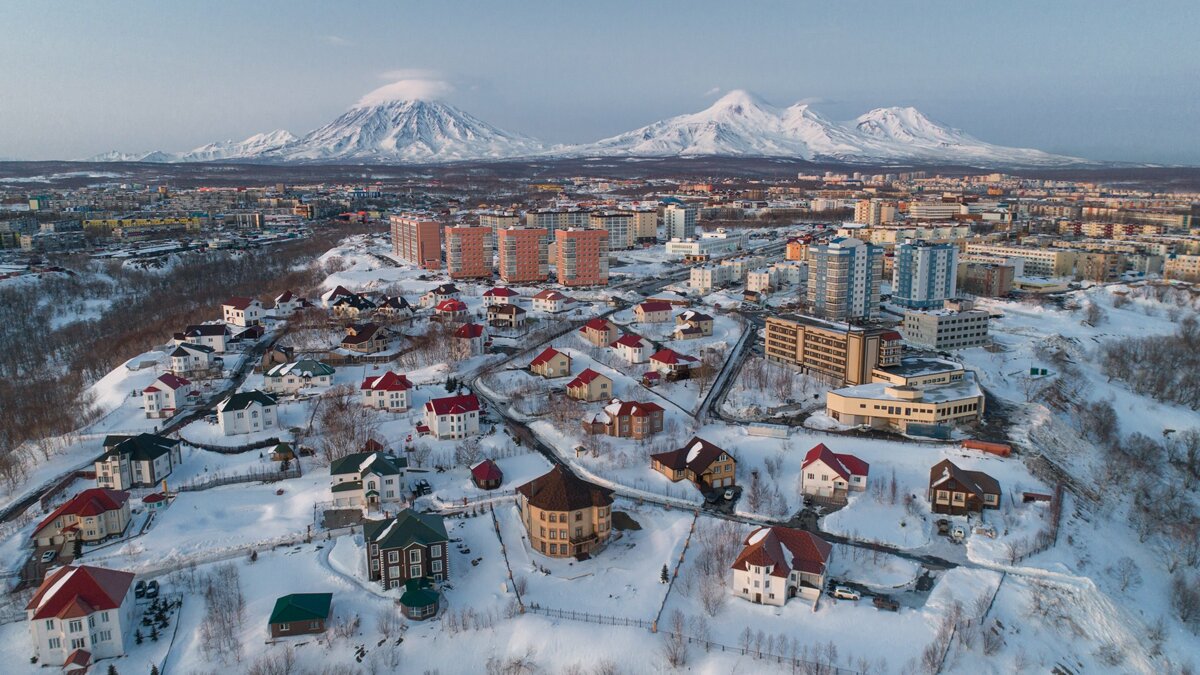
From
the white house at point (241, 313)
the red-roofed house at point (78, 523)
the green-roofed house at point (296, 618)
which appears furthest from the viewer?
the white house at point (241, 313)

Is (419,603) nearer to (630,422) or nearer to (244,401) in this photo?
(630,422)

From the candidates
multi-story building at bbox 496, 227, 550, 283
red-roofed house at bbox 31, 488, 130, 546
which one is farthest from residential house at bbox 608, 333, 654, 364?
multi-story building at bbox 496, 227, 550, 283

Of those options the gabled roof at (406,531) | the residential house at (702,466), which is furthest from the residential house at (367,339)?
the gabled roof at (406,531)

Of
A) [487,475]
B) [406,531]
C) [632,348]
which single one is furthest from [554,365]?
[406,531]

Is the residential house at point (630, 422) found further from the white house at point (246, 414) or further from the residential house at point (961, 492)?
the white house at point (246, 414)

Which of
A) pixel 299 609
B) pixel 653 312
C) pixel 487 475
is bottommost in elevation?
pixel 299 609

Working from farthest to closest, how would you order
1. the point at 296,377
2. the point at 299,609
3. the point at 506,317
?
the point at 506,317
the point at 296,377
the point at 299,609

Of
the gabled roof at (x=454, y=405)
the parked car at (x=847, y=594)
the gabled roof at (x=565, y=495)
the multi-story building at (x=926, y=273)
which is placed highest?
the multi-story building at (x=926, y=273)

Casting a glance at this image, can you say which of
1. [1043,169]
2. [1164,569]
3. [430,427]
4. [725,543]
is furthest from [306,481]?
[1043,169]
